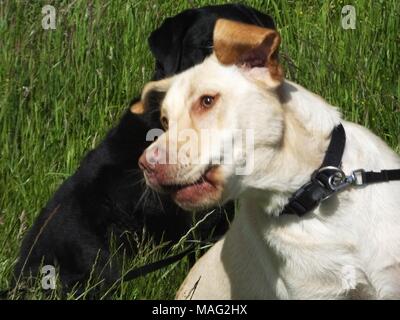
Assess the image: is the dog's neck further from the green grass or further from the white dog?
the green grass

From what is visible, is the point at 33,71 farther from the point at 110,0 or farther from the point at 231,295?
the point at 231,295

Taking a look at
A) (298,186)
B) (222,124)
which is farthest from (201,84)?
(298,186)

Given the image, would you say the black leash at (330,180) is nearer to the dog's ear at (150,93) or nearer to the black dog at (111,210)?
the dog's ear at (150,93)

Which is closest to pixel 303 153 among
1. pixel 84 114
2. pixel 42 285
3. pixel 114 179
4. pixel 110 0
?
pixel 42 285

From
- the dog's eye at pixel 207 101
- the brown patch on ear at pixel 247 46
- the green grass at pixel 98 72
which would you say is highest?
the brown patch on ear at pixel 247 46

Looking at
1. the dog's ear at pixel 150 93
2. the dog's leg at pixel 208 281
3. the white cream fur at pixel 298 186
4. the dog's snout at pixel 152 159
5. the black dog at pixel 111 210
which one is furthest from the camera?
the black dog at pixel 111 210

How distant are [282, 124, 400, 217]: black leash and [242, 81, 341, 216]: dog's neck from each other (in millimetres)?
23

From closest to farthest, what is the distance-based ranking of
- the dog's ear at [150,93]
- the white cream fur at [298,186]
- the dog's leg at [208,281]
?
the white cream fur at [298,186] < the dog's ear at [150,93] < the dog's leg at [208,281]

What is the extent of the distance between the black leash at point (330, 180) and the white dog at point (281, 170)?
22 mm

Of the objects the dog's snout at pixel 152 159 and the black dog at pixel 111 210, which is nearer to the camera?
the dog's snout at pixel 152 159

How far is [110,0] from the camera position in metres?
5.79

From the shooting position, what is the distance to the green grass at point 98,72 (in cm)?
515

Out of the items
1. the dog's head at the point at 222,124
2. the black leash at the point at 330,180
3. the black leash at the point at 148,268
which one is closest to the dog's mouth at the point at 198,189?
the dog's head at the point at 222,124

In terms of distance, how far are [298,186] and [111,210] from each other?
1582 millimetres
